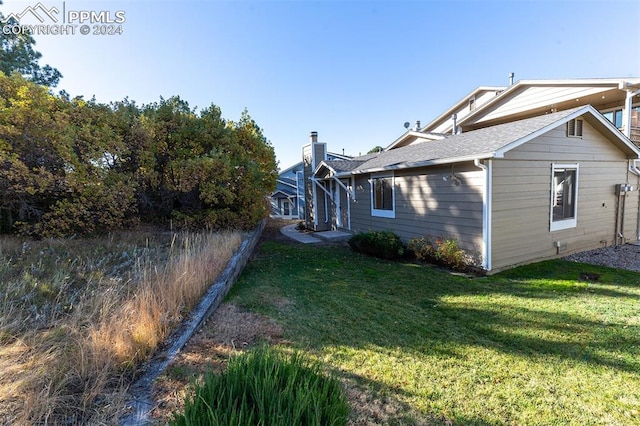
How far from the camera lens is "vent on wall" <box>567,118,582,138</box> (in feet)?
24.6

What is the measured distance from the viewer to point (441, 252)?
711 cm

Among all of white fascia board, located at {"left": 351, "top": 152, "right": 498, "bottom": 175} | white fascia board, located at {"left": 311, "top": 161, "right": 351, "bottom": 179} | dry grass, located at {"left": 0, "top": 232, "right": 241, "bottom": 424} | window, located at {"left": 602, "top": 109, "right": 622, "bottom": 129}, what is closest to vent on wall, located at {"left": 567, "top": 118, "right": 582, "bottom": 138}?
white fascia board, located at {"left": 351, "top": 152, "right": 498, "bottom": 175}

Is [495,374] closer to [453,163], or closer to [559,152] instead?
[453,163]

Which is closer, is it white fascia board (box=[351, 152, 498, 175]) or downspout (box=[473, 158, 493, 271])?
white fascia board (box=[351, 152, 498, 175])

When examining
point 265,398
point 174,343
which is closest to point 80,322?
point 174,343

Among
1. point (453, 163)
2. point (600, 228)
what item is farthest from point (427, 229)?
point (600, 228)

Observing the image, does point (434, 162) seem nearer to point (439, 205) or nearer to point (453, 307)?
point (439, 205)

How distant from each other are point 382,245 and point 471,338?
4.54m

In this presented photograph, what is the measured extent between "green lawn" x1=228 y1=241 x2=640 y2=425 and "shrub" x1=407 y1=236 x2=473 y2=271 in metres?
0.76

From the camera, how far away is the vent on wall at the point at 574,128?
24.6 ft

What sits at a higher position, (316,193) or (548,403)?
(316,193)

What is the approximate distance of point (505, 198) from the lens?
6.56m

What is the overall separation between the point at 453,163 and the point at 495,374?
5212mm

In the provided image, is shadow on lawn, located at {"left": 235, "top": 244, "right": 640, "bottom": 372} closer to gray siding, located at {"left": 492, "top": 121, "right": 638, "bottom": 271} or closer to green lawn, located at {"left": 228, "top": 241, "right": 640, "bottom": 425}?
green lawn, located at {"left": 228, "top": 241, "right": 640, "bottom": 425}
